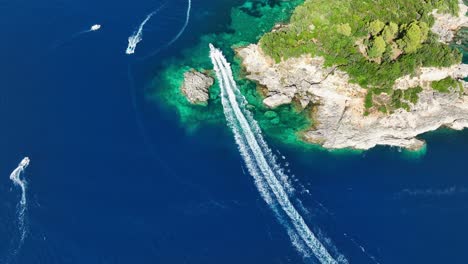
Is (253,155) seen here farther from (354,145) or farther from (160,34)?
(160,34)

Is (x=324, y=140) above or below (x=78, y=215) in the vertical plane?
above

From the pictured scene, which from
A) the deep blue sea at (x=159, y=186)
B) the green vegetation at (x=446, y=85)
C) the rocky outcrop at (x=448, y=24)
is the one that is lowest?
the deep blue sea at (x=159, y=186)

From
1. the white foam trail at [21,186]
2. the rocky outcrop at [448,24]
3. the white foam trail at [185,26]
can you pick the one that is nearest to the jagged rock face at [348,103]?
the rocky outcrop at [448,24]

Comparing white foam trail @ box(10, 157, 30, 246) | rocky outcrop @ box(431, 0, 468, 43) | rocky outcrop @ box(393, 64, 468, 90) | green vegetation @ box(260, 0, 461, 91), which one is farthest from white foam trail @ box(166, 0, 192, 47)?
rocky outcrop @ box(431, 0, 468, 43)

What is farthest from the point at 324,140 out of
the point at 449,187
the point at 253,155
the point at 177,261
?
the point at 177,261

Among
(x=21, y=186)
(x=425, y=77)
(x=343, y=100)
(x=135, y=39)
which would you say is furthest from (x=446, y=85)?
(x=21, y=186)

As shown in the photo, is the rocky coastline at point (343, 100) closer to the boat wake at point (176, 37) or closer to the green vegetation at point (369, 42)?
the green vegetation at point (369, 42)

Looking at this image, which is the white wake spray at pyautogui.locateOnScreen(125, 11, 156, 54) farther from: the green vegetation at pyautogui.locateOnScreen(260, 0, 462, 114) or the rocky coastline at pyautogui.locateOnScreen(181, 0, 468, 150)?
the green vegetation at pyautogui.locateOnScreen(260, 0, 462, 114)
